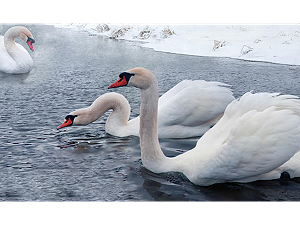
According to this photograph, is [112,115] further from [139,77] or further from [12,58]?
[12,58]

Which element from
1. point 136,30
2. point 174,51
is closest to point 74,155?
point 174,51

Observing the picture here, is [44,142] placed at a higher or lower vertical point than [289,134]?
lower

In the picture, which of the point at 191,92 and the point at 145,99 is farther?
the point at 191,92

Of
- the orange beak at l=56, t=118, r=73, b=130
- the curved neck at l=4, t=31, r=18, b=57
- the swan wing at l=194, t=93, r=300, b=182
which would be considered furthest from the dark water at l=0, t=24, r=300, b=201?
the curved neck at l=4, t=31, r=18, b=57

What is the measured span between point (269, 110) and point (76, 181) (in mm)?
2058

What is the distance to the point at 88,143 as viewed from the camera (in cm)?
600

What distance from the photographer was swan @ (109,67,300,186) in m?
4.16

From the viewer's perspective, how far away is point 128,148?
5.81 m

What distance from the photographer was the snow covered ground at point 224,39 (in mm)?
12969

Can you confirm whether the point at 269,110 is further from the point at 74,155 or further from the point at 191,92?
the point at 74,155

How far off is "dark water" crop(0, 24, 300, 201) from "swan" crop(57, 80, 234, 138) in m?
0.15

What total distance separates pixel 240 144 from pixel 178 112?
6.51ft

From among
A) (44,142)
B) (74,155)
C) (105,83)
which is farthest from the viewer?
(105,83)

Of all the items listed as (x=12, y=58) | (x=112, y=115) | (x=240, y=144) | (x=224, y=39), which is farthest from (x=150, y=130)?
(x=224, y=39)
